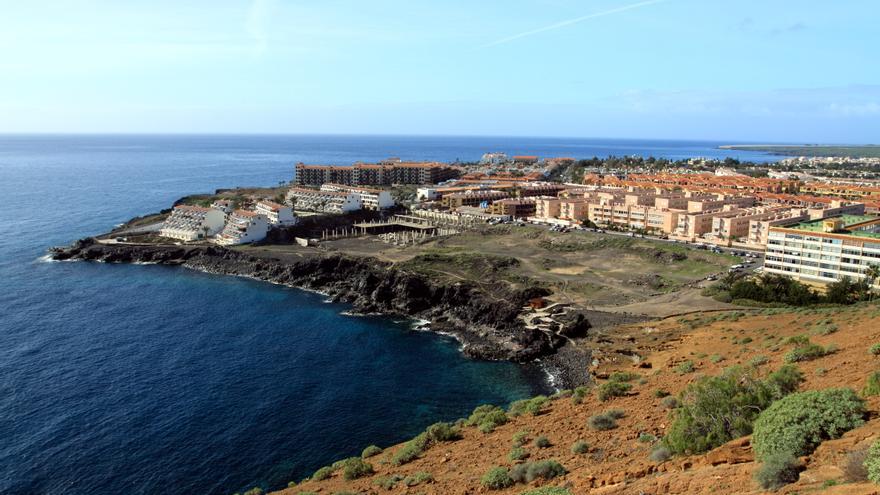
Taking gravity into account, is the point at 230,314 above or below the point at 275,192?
below

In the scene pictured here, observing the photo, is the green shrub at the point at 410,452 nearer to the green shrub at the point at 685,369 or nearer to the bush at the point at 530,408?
the bush at the point at 530,408

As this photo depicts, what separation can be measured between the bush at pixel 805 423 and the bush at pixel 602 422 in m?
7.70

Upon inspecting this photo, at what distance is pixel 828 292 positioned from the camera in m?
51.5

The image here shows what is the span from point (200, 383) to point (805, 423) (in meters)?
37.4

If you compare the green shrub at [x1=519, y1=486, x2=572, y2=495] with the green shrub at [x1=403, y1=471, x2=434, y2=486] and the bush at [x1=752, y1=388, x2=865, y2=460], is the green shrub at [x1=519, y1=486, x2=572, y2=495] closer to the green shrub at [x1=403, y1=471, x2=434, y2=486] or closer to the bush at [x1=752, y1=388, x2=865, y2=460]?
the bush at [x1=752, y1=388, x2=865, y2=460]

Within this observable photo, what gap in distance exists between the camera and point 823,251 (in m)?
57.1

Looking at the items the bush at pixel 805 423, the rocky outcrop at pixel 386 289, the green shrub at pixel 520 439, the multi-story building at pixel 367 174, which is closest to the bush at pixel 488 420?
the green shrub at pixel 520 439

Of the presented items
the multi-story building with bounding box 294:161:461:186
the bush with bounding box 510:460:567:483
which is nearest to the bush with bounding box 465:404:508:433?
the bush with bounding box 510:460:567:483

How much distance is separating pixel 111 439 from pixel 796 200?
106844mm

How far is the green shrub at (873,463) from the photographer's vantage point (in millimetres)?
11172

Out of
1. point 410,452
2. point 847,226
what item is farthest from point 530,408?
point 847,226

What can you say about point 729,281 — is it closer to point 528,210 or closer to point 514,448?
point 514,448

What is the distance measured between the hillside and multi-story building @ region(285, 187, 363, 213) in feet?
240

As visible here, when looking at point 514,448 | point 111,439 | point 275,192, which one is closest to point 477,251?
point 111,439
